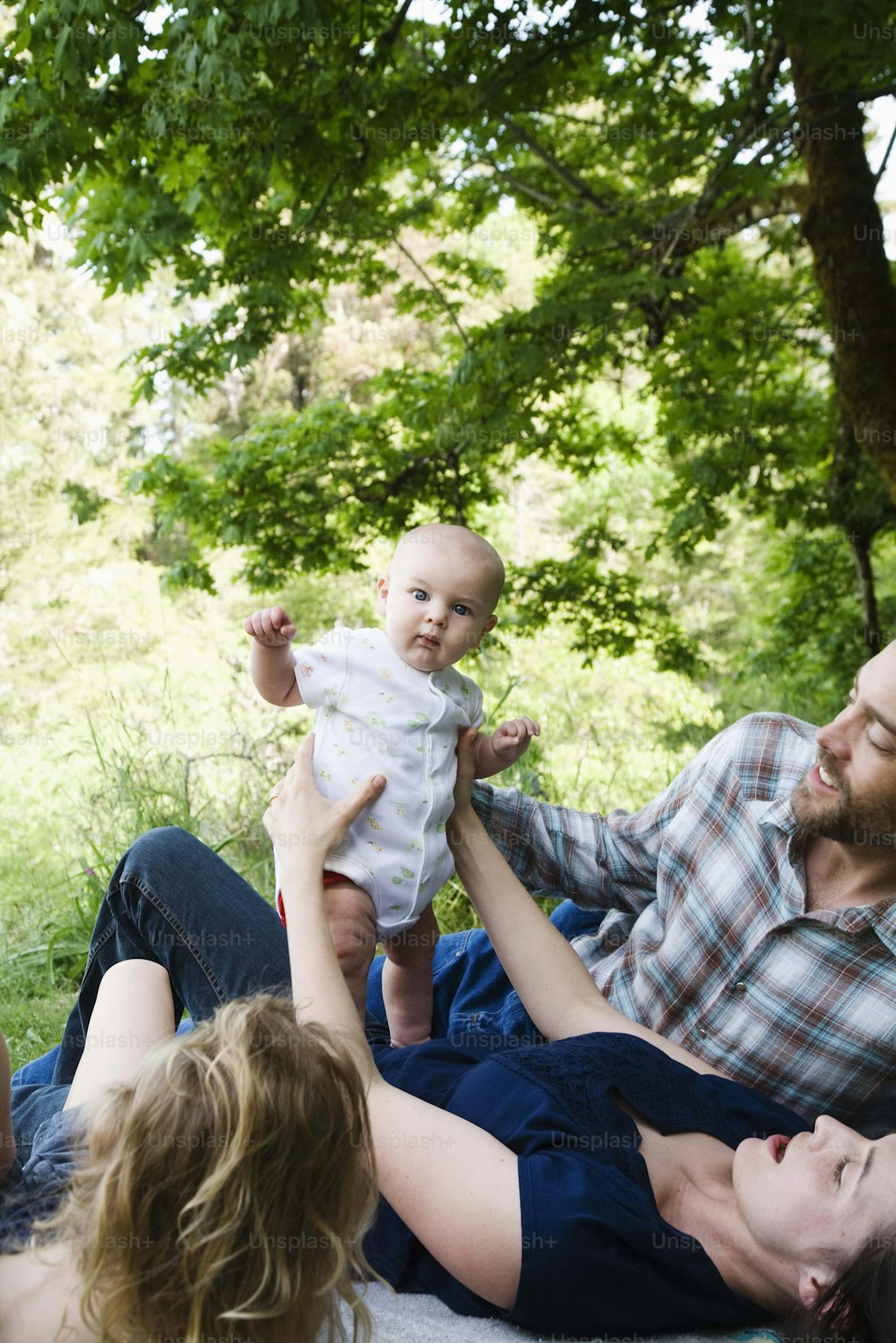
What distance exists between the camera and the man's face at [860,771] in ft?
5.97

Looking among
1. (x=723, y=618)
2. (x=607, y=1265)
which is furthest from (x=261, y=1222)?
(x=723, y=618)

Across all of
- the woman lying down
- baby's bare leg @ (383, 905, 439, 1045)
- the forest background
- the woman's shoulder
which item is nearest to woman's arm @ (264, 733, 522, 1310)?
the woman lying down

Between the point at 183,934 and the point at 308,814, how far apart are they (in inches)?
11.2

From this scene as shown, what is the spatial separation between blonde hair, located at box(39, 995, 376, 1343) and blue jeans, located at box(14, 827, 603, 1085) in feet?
2.34

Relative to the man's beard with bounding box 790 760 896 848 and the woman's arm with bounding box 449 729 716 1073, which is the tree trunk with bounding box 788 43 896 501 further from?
the woman's arm with bounding box 449 729 716 1073

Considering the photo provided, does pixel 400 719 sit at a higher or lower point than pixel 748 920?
higher

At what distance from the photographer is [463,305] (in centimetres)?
599

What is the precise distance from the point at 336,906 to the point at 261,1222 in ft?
2.96

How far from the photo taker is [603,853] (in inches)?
87.0

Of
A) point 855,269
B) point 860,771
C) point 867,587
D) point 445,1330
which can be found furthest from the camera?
point 867,587

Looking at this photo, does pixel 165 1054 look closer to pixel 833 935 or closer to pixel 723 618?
pixel 833 935

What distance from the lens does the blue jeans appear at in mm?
1873

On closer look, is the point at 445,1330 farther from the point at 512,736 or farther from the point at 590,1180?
the point at 512,736

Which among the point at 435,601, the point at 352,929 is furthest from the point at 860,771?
the point at 352,929
